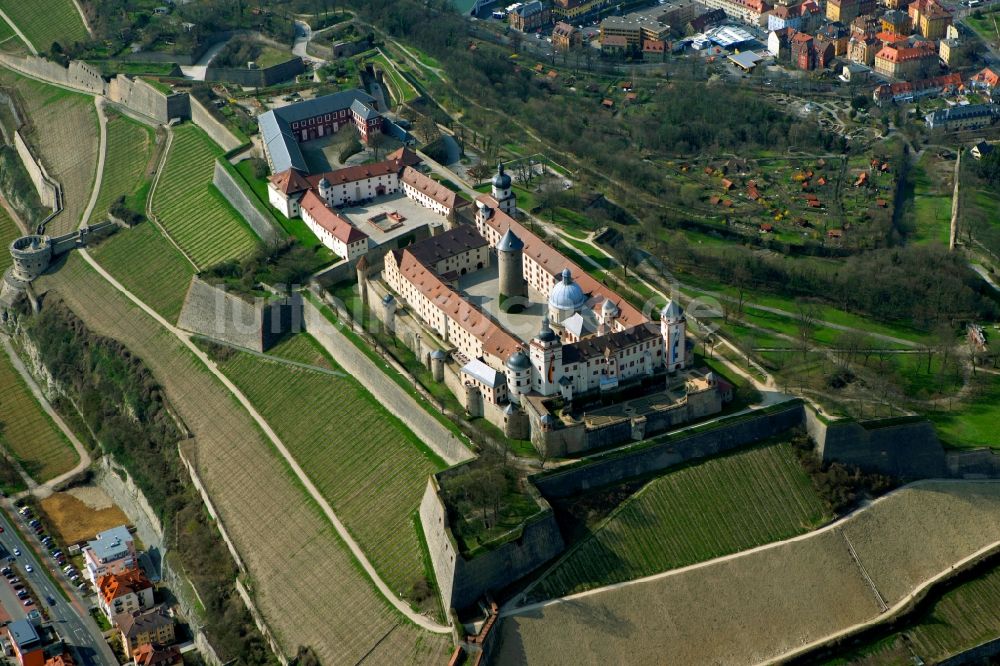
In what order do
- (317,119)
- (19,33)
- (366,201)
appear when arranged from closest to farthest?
(366,201) → (317,119) → (19,33)

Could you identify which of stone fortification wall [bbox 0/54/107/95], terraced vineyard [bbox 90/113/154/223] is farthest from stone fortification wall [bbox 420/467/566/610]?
stone fortification wall [bbox 0/54/107/95]

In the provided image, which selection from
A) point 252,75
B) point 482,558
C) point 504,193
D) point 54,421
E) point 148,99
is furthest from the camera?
point 252,75

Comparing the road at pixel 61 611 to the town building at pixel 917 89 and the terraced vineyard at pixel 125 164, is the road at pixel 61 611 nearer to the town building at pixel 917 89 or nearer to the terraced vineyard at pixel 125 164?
the terraced vineyard at pixel 125 164

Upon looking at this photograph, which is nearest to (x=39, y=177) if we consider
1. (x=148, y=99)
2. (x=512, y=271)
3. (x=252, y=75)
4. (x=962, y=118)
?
(x=148, y=99)

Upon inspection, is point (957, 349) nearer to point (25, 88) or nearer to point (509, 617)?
point (509, 617)

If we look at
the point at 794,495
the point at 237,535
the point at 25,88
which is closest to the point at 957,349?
the point at 794,495

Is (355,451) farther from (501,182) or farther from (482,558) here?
(501,182)
